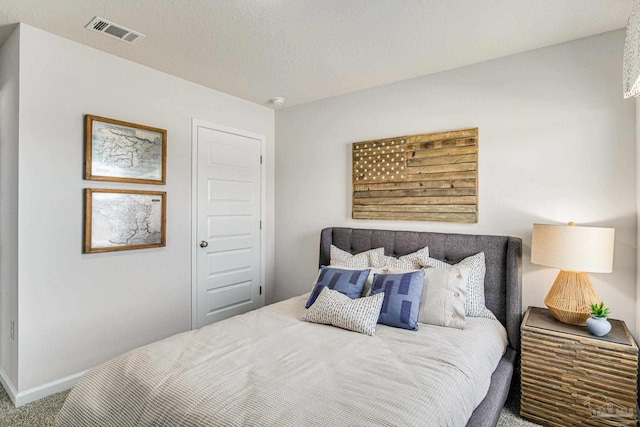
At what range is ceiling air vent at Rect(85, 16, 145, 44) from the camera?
2.22 meters

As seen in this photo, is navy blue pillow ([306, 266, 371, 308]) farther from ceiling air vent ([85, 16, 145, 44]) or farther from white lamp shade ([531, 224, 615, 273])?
ceiling air vent ([85, 16, 145, 44])

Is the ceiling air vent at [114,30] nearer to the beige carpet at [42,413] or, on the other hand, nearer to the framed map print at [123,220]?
the framed map print at [123,220]

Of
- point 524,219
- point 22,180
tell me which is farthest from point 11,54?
point 524,219

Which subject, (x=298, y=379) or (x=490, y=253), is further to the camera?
(x=490, y=253)

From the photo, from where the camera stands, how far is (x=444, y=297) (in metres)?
2.27

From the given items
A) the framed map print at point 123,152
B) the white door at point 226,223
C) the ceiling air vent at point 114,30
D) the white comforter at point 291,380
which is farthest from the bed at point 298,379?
the ceiling air vent at point 114,30

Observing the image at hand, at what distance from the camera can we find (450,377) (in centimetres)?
155

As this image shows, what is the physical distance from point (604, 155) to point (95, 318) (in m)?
3.82

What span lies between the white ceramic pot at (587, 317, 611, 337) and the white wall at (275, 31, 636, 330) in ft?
1.45

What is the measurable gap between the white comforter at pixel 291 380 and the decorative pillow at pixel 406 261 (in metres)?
0.67

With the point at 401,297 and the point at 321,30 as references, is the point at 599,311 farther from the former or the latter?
the point at 321,30

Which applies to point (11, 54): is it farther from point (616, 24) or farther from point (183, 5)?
point (616, 24)

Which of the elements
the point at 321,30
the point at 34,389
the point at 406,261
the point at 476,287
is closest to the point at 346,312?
the point at 406,261

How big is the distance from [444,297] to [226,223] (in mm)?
2295
